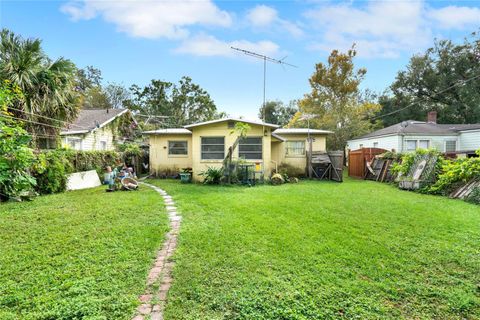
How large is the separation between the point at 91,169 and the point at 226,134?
6.41 m

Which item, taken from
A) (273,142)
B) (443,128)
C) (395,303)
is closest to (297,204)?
(395,303)

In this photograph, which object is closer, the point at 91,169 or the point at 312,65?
the point at 91,169

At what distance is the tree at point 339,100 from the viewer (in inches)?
798

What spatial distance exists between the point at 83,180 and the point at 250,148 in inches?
293

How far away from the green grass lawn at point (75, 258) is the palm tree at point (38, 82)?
15.3 feet

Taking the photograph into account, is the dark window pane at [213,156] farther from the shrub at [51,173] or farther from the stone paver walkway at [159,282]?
the stone paver walkway at [159,282]

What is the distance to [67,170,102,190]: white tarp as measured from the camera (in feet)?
31.1

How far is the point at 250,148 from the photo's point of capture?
39.4ft

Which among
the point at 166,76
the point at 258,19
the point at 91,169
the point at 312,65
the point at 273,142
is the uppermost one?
the point at 166,76

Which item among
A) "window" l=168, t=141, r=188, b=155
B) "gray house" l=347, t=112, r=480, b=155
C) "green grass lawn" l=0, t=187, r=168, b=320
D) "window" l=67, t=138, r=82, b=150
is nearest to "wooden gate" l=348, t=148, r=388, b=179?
"gray house" l=347, t=112, r=480, b=155

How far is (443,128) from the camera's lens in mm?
18141

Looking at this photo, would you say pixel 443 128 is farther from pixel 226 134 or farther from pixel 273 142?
pixel 226 134

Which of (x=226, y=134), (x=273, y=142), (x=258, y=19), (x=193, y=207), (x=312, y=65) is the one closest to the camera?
(x=193, y=207)

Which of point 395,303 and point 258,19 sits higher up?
point 258,19
